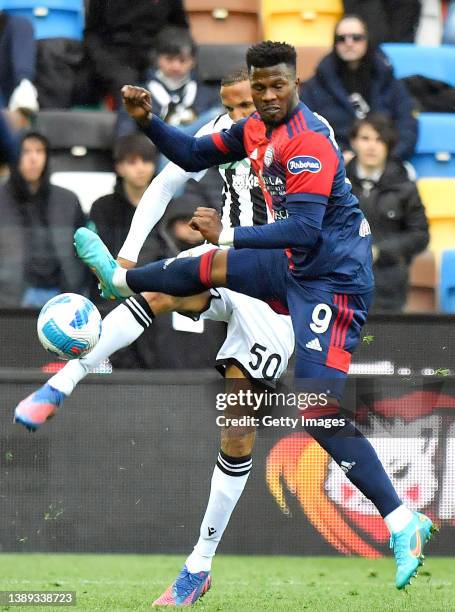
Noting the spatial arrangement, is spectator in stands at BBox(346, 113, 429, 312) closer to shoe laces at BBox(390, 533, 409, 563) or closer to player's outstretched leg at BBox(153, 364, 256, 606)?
player's outstretched leg at BBox(153, 364, 256, 606)

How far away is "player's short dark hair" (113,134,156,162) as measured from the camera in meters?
7.91

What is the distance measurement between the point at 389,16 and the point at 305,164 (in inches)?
181

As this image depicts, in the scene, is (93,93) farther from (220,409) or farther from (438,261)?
(220,409)

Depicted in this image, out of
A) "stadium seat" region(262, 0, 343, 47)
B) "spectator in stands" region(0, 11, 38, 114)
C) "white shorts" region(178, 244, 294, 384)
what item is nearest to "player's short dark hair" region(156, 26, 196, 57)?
"spectator in stands" region(0, 11, 38, 114)

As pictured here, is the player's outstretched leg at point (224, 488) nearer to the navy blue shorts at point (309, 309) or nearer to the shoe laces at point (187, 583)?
the shoe laces at point (187, 583)

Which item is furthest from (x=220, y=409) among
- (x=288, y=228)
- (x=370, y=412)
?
(x=288, y=228)

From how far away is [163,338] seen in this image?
732 cm

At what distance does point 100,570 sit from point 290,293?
2.14 m

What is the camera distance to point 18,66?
8.58 metres

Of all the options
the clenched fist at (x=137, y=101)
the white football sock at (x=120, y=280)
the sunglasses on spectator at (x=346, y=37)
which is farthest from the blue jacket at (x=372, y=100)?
the white football sock at (x=120, y=280)

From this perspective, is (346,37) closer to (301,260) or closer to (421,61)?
(421,61)

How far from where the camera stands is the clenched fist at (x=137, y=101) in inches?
214

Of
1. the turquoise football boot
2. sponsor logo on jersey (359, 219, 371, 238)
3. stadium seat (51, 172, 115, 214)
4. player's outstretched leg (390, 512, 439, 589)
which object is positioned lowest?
player's outstretched leg (390, 512, 439, 589)

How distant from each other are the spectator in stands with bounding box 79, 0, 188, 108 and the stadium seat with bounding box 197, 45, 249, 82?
241 mm
